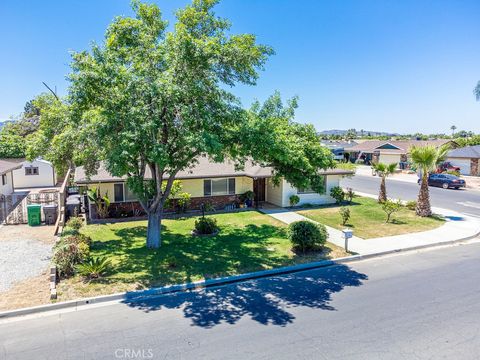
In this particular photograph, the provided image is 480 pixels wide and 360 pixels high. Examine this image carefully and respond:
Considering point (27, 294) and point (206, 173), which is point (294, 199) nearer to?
point (206, 173)

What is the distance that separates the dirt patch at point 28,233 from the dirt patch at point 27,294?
4.82 m

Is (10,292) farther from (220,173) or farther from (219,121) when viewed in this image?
(220,173)

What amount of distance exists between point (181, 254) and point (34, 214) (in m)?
9.83

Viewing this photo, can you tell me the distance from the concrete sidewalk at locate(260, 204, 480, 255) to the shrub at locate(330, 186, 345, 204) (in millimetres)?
5375

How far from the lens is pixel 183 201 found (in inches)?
842

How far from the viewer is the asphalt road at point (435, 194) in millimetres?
24209

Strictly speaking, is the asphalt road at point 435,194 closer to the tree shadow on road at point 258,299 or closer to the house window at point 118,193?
the tree shadow on road at point 258,299

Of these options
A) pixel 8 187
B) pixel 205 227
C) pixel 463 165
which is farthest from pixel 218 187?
pixel 463 165

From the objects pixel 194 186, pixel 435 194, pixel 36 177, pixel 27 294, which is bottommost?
pixel 27 294

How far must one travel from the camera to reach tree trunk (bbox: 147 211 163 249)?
47.2ft

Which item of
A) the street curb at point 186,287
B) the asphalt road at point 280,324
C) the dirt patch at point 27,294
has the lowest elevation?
the asphalt road at point 280,324

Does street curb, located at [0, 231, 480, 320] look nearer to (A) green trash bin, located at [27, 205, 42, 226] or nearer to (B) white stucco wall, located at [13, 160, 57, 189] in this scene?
(A) green trash bin, located at [27, 205, 42, 226]

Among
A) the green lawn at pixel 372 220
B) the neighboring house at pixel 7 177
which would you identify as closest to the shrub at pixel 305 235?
the green lawn at pixel 372 220

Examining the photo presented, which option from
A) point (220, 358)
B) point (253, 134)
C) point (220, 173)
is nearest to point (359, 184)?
point (220, 173)
